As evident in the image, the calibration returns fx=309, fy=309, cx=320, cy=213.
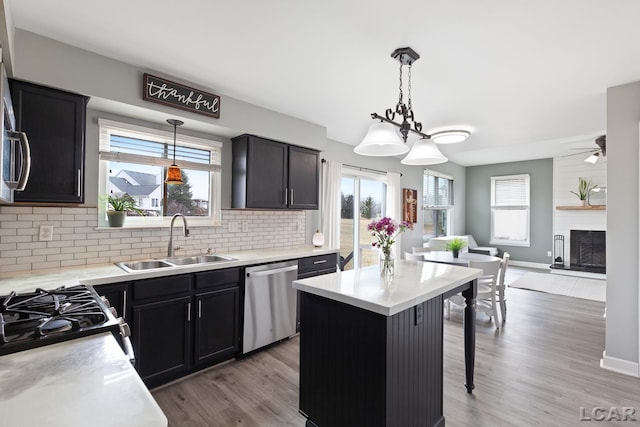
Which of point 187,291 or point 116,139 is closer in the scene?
point 187,291

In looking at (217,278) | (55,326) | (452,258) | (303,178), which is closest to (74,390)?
(55,326)

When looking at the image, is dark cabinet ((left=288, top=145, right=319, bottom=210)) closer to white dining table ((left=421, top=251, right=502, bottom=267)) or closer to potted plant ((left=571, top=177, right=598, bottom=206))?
white dining table ((left=421, top=251, right=502, bottom=267))

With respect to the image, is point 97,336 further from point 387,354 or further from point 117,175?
point 117,175

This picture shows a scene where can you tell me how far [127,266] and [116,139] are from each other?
45.1 inches

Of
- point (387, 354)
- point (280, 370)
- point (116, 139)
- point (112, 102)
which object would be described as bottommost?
point (280, 370)

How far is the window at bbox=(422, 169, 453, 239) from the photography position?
7098 millimetres

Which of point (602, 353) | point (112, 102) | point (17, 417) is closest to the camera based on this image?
point (17, 417)

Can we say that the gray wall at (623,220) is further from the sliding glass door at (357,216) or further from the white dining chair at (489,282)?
the sliding glass door at (357,216)

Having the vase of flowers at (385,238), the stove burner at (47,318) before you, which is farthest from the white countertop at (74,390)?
the vase of flowers at (385,238)

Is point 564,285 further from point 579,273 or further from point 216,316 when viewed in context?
point 216,316

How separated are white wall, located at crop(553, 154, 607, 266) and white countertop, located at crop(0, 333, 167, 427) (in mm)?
8706

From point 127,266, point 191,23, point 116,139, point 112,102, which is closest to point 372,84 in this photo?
point 191,23

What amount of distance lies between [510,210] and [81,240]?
8849mm

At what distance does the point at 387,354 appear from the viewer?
155cm
